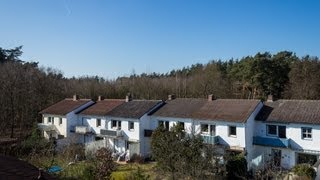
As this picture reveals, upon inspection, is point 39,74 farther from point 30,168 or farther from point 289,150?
Answer: point 30,168

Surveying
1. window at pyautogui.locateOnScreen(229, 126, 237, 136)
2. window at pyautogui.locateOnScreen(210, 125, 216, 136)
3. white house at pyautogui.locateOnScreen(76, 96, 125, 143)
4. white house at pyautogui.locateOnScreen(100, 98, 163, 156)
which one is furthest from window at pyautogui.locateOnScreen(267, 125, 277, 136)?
white house at pyautogui.locateOnScreen(76, 96, 125, 143)

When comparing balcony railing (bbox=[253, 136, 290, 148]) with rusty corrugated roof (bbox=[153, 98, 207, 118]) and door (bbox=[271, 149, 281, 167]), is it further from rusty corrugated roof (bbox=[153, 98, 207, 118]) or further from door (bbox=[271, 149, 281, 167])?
rusty corrugated roof (bbox=[153, 98, 207, 118])

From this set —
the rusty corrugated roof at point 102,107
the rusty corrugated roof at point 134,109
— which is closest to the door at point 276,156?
the rusty corrugated roof at point 134,109

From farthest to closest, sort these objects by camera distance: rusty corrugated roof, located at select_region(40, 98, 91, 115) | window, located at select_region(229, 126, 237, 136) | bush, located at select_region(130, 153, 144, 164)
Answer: rusty corrugated roof, located at select_region(40, 98, 91, 115), bush, located at select_region(130, 153, 144, 164), window, located at select_region(229, 126, 237, 136)

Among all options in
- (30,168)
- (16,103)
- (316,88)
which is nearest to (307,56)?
(316,88)

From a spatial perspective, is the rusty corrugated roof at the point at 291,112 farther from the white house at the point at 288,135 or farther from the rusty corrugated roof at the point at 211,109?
the rusty corrugated roof at the point at 211,109

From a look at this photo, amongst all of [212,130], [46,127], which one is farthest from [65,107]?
[212,130]

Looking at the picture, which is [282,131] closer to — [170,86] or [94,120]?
[94,120]
